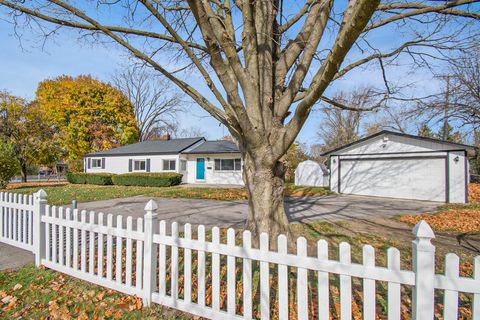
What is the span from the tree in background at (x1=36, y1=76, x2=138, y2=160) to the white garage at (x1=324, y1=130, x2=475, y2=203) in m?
27.2

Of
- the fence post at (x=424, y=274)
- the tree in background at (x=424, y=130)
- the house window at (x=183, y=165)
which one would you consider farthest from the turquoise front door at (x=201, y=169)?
the fence post at (x=424, y=274)

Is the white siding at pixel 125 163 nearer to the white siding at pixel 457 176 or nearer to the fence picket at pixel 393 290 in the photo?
the white siding at pixel 457 176

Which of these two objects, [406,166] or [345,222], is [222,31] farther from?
[406,166]

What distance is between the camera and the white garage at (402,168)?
11930mm

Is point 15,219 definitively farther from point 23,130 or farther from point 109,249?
point 23,130

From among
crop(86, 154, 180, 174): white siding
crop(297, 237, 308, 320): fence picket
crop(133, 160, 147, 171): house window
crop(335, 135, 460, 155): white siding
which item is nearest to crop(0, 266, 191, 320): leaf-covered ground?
crop(297, 237, 308, 320): fence picket

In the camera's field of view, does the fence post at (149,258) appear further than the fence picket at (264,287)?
Yes

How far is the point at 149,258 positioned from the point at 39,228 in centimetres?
228

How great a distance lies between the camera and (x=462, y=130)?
52.6 feet

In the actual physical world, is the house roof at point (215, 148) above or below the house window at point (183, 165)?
above

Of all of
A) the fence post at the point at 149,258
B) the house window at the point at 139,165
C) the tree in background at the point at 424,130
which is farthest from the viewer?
the house window at the point at 139,165

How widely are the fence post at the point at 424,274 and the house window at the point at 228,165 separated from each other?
19.4 meters

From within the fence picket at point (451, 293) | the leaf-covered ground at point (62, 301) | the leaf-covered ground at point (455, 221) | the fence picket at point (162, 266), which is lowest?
the leaf-covered ground at point (455, 221)

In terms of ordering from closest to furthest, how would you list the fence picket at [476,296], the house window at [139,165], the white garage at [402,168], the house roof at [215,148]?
1. the fence picket at [476,296]
2. the white garage at [402,168]
3. the house roof at [215,148]
4. the house window at [139,165]
